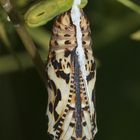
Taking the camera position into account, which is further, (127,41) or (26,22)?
(127,41)

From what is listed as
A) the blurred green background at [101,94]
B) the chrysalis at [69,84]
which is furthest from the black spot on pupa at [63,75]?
the blurred green background at [101,94]

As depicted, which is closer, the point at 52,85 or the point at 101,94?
the point at 52,85

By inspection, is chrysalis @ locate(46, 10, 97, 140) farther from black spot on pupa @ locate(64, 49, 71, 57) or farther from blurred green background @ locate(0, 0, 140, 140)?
blurred green background @ locate(0, 0, 140, 140)

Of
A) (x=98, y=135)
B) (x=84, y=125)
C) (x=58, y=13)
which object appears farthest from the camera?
(x=98, y=135)

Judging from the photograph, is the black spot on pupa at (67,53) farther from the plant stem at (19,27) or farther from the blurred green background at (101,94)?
the blurred green background at (101,94)

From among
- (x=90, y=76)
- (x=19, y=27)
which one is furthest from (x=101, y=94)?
(x=19, y=27)

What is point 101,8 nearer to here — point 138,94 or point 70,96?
point 138,94

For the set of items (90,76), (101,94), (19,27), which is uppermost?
(19,27)

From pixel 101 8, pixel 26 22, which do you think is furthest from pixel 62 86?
pixel 101 8

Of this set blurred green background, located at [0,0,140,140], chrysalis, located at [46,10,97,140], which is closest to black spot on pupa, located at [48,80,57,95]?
chrysalis, located at [46,10,97,140]

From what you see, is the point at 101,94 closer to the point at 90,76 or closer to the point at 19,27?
the point at 90,76
